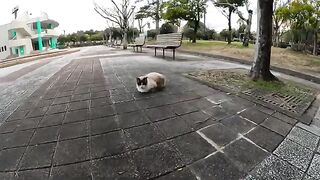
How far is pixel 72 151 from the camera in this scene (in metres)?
2.15

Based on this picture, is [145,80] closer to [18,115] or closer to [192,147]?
[192,147]

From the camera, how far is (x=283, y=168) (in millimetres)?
1939

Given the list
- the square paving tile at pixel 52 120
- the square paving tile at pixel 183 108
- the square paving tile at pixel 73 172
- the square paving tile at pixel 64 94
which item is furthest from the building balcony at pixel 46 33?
the square paving tile at pixel 73 172

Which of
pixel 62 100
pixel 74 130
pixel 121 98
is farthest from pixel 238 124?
pixel 62 100

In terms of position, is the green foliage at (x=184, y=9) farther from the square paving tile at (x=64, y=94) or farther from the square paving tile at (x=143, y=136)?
the square paving tile at (x=143, y=136)

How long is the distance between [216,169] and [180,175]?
338 mm

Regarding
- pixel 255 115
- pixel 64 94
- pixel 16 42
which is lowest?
pixel 255 115

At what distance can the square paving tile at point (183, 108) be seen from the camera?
10.0ft

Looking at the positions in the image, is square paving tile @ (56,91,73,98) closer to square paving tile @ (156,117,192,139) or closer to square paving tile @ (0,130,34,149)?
square paving tile @ (0,130,34,149)

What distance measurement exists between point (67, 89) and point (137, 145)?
9.10 feet

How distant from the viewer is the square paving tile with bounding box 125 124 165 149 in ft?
7.42

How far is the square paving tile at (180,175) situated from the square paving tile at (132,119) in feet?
3.17

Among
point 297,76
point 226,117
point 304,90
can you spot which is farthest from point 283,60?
point 226,117

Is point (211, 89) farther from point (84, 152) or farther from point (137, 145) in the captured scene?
point (84, 152)
